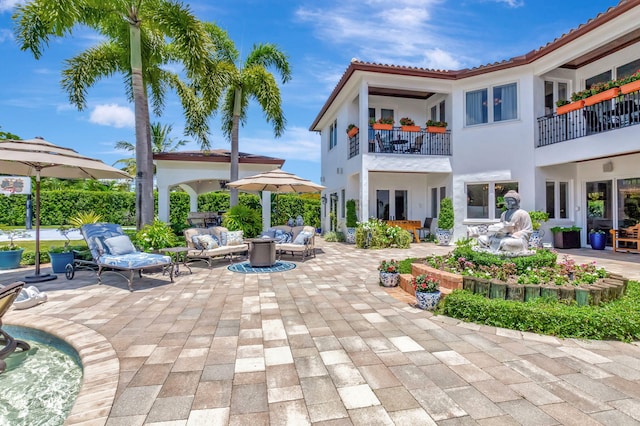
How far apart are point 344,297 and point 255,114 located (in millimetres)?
11273

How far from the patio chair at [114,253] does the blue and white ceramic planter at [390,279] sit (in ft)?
14.8

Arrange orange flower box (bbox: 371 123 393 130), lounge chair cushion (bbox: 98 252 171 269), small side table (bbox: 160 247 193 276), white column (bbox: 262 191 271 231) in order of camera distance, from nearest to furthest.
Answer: lounge chair cushion (bbox: 98 252 171 269) < small side table (bbox: 160 247 193 276) < orange flower box (bbox: 371 123 393 130) < white column (bbox: 262 191 271 231)

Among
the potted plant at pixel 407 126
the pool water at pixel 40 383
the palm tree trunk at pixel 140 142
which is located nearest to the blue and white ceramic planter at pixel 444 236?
the potted plant at pixel 407 126

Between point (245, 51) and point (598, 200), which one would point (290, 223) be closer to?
point (245, 51)

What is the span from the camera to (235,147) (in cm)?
1384

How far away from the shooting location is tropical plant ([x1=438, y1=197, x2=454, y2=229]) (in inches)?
521

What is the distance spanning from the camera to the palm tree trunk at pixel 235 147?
13.6 m

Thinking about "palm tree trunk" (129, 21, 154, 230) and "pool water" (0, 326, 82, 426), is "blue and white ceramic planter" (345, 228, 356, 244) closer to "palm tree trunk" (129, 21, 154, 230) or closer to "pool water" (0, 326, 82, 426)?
"palm tree trunk" (129, 21, 154, 230)

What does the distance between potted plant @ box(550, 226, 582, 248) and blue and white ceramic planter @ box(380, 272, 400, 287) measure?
8.81m

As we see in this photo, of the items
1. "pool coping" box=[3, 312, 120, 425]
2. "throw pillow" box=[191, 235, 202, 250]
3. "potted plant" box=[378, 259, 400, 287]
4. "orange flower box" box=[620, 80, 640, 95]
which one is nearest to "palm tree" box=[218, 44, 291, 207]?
"throw pillow" box=[191, 235, 202, 250]

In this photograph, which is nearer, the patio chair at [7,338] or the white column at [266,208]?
the patio chair at [7,338]

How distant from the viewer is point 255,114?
48.2ft

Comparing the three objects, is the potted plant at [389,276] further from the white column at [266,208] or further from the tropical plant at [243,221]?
the white column at [266,208]

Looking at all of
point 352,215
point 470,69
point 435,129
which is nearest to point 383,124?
point 435,129
